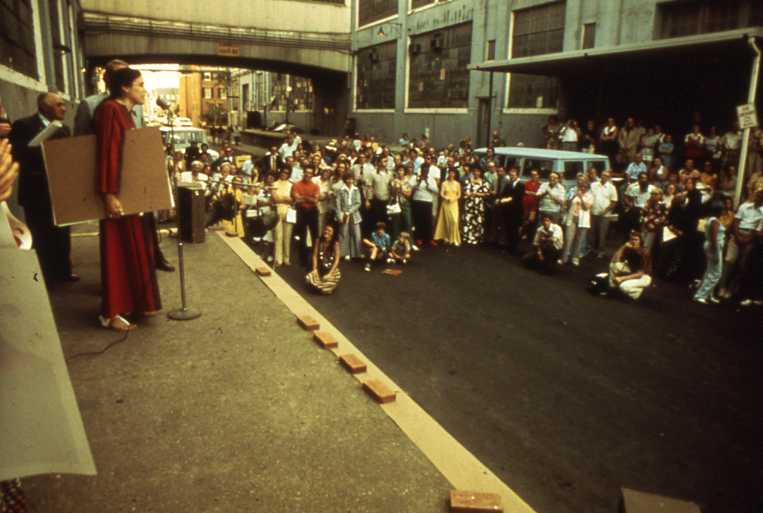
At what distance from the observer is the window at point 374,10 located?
33.3 m

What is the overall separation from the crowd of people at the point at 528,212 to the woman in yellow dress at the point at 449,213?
3cm

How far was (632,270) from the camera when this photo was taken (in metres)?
10.2

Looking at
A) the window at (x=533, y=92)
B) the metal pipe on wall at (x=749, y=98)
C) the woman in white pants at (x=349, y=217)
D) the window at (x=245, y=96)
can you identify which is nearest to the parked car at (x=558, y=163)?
the metal pipe on wall at (x=749, y=98)

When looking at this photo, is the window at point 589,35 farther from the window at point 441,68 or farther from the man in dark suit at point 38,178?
the man in dark suit at point 38,178

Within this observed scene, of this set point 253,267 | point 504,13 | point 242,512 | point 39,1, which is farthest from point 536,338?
point 504,13

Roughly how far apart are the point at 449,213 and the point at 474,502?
453 inches

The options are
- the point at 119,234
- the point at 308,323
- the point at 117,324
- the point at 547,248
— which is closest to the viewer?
the point at 119,234

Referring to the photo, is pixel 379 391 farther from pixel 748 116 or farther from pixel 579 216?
pixel 748 116

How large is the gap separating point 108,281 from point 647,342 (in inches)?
262

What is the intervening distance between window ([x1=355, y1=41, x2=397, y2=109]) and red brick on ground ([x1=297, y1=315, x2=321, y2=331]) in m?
29.3

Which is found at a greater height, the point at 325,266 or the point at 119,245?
the point at 119,245

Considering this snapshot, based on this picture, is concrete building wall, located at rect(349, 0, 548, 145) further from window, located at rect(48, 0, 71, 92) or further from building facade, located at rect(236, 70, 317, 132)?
window, located at rect(48, 0, 71, 92)

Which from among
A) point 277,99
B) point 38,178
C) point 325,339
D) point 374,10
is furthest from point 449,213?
point 277,99

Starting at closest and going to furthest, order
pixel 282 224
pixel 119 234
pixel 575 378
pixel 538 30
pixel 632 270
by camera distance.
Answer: pixel 119 234 < pixel 575 378 < pixel 632 270 < pixel 282 224 < pixel 538 30
